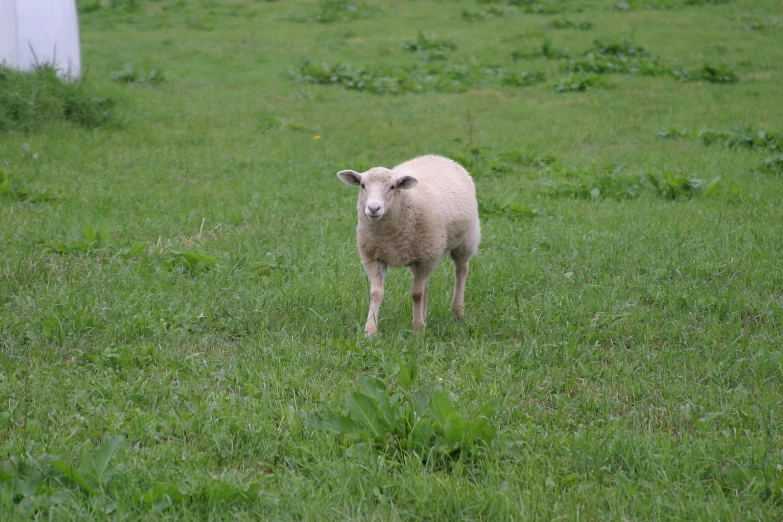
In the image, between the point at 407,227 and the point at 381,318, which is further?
the point at 381,318

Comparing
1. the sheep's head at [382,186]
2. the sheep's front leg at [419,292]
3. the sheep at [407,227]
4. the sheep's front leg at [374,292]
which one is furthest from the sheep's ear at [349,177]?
the sheep's front leg at [419,292]

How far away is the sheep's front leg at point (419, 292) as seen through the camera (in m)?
5.56

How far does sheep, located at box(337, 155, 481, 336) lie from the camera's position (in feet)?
17.8

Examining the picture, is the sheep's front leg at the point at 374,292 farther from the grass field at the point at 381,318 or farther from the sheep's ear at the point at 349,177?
the sheep's ear at the point at 349,177

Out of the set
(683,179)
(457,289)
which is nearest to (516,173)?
(683,179)

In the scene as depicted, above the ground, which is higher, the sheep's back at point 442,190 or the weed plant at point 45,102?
the sheep's back at point 442,190

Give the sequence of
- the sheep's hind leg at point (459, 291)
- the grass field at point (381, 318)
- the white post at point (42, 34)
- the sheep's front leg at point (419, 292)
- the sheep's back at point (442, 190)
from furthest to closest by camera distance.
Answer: the white post at point (42, 34) < the sheep's hind leg at point (459, 291) < the sheep's back at point (442, 190) < the sheep's front leg at point (419, 292) < the grass field at point (381, 318)

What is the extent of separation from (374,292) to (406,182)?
72cm

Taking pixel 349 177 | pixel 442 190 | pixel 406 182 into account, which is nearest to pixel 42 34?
pixel 349 177

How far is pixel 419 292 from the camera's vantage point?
5.57 metres

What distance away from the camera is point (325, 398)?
4305 mm

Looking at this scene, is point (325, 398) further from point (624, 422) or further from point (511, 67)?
point (511, 67)

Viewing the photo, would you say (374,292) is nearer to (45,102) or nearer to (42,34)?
(45,102)

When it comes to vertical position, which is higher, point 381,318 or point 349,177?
point 349,177
